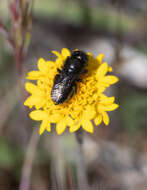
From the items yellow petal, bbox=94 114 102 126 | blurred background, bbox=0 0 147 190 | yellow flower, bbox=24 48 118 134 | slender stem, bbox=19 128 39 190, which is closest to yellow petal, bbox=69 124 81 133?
yellow flower, bbox=24 48 118 134

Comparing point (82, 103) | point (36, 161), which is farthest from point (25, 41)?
point (36, 161)

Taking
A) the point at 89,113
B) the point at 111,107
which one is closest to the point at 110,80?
the point at 111,107

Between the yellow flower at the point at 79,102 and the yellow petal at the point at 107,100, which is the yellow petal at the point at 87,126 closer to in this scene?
the yellow flower at the point at 79,102

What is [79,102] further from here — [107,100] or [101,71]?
[101,71]

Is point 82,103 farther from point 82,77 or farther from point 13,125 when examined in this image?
point 13,125

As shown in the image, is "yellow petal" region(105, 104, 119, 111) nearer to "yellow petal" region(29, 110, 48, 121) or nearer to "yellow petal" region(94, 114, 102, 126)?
"yellow petal" region(94, 114, 102, 126)

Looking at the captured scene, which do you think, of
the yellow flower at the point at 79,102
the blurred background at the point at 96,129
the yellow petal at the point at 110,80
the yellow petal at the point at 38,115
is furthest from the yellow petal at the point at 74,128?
the blurred background at the point at 96,129
